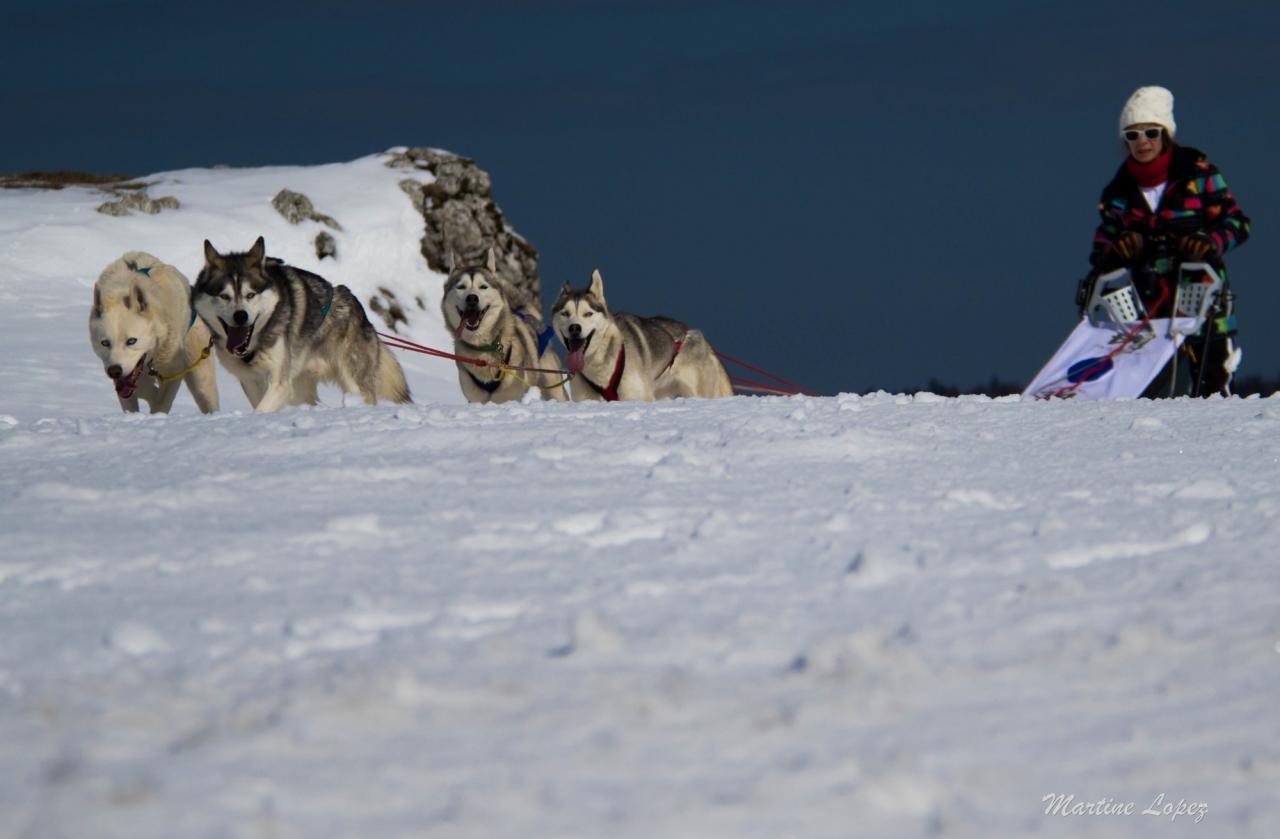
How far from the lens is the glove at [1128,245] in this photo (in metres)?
6.47

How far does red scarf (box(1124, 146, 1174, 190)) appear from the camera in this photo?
6.56 m

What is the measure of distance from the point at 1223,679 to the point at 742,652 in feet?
2.48

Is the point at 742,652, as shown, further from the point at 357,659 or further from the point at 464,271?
the point at 464,271

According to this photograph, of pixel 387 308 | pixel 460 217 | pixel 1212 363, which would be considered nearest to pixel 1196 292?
pixel 1212 363

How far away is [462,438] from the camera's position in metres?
4.19

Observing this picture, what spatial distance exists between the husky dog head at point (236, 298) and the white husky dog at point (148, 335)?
0.42 m

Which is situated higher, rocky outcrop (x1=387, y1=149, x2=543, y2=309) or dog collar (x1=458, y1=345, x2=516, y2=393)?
rocky outcrop (x1=387, y1=149, x2=543, y2=309)

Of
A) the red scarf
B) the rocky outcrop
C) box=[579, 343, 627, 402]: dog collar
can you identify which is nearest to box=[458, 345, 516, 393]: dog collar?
box=[579, 343, 627, 402]: dog collar

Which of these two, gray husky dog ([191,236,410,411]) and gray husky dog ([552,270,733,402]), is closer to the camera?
gray husky dog ([191,236,410,411])

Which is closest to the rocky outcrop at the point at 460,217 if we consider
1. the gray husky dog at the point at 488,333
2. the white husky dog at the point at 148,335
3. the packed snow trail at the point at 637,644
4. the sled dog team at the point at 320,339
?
the sled dog team at the point at 320,339

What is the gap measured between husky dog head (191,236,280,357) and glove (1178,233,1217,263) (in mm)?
4645

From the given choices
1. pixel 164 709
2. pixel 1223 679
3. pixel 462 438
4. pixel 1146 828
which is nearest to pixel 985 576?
pixel 1223 679

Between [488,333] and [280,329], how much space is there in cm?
166

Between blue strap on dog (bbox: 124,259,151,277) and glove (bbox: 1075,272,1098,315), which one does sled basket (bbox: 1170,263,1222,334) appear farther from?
blue strap on dog (bbox: 124,259,151,277)
